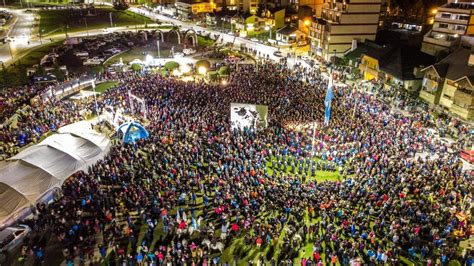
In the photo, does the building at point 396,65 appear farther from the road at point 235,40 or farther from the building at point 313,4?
the building at point 313,4

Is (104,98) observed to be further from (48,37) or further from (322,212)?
(48,37)

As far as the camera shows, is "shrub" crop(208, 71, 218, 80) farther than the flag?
Yes

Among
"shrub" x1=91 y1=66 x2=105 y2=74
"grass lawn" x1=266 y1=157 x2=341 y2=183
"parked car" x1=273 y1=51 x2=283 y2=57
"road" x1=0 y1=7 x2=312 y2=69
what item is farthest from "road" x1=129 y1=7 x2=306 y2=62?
"grass lawn" x1=266 y1=157 x2=341 y2=183

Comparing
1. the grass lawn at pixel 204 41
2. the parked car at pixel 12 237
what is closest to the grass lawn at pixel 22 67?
the grass lawn at pixel 204 41

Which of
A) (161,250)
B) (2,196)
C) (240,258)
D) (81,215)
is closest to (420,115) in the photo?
(240,258)

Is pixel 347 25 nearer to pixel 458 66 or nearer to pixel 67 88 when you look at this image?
pixel 458 66

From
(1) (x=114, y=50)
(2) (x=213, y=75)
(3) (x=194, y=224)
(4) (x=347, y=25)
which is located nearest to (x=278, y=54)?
(4) (x=347, y=25)

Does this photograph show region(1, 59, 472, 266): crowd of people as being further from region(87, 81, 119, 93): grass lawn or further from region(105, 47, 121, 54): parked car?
region(105, 47, 121, 54): parked car
